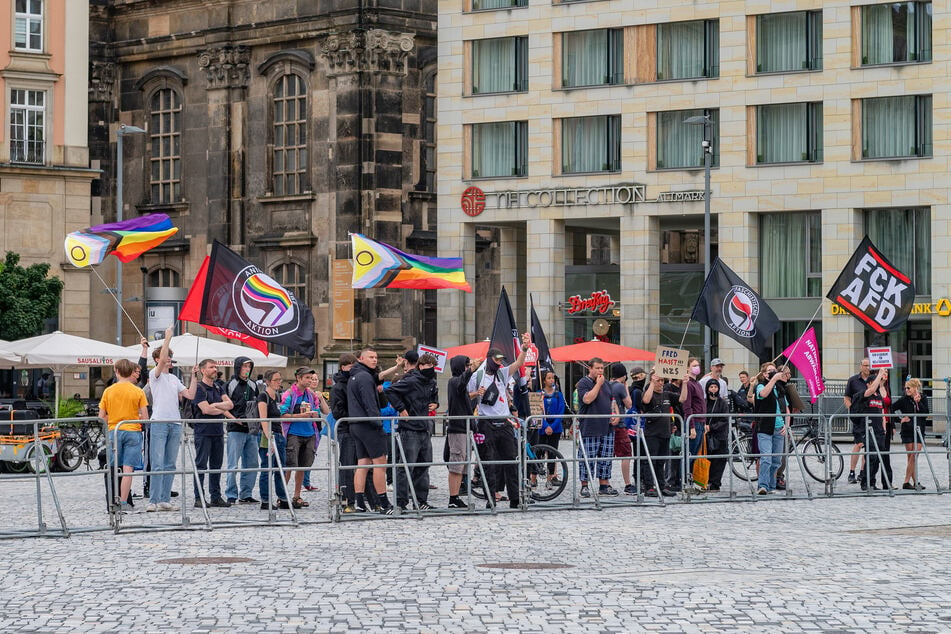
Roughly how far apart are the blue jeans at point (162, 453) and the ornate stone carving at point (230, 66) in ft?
135

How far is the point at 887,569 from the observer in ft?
49.1

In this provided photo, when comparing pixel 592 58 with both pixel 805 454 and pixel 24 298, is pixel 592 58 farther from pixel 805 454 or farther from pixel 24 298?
pixel 805 454

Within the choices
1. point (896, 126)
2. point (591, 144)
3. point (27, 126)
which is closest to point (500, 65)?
→ point (591, 144)

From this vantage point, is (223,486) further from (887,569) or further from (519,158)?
(519,158)

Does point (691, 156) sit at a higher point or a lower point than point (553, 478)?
higher

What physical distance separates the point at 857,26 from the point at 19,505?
112 ft

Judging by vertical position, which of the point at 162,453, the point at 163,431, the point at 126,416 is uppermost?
the point at 126,416

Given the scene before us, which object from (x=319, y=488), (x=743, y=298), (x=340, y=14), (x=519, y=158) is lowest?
(x=319, y=488)

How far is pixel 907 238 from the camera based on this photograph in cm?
5078

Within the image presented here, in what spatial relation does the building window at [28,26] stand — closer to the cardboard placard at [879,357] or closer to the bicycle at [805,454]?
the cardboard placard at [879,357]

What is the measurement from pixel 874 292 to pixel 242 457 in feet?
33.8

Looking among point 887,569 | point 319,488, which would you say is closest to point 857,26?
point 319,488

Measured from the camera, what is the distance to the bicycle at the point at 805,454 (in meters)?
24.1

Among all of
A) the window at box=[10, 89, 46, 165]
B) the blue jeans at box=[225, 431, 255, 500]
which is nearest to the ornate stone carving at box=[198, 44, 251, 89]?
the window at box=[10, 89, 46, 165]
